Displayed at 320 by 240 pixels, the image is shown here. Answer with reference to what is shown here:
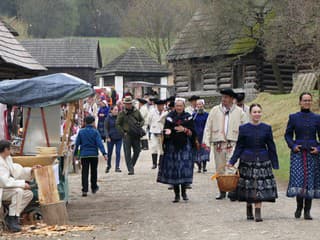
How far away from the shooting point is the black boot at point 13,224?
1163 centimetres

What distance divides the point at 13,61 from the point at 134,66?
131 ft

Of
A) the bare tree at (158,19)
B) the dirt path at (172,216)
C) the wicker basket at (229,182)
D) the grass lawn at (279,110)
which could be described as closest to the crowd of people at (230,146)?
the wicker basket at (229,182)

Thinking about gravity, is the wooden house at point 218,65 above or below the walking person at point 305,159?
above

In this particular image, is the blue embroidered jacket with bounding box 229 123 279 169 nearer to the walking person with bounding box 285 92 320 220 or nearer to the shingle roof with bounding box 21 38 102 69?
the walking person with bounding box 285 92 320 220

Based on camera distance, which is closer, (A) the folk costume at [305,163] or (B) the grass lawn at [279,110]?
(A) the folk costume at [305,163]

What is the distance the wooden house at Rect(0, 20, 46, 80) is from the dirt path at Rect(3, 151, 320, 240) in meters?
3.71

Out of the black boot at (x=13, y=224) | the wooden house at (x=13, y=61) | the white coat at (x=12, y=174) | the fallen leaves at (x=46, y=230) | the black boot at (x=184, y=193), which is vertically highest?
the wooden house at (x=13, y=61)

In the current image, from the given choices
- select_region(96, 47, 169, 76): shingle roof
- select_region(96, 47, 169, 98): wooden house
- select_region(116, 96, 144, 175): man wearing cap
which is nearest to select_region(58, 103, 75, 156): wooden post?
select_region(116, 96, 144, 175): man wearing cap

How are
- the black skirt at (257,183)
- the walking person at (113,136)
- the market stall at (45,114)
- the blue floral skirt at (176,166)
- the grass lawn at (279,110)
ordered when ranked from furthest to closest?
the grass lawn at (279,110)
the walking person at (113,136)
the blue floral skirt at (176,166)
the market stall at (45,114)
the black skirt at (257,183)

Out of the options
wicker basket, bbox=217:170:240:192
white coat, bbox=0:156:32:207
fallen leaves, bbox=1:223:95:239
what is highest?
white coat, bbox=0:156:32:207

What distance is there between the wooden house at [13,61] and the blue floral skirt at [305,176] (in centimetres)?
869

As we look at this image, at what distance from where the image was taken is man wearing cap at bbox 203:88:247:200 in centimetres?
1440

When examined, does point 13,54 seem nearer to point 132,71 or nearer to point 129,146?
point 129,146

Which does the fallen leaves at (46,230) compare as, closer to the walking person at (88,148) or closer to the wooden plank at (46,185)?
the wooden plank at (46,185)
